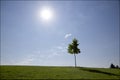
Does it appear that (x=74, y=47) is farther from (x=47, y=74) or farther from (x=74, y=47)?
(x=47, y=74)

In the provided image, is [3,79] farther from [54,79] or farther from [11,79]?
[54,79]

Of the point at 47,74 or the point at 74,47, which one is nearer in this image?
the point at 47,74

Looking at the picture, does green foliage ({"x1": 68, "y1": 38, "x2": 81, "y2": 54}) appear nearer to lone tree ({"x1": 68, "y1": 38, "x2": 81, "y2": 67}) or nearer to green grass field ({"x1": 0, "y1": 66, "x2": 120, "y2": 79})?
lone tree ({"x1": 68, "y1": 38, "x2": 81, "y2": 67})

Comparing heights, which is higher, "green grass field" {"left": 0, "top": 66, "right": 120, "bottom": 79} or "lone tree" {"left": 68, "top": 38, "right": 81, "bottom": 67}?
"lone tree" {"left": 68, "top": 38, "right": 81, "bottom": 67}

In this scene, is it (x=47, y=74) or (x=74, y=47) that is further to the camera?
(x=74, y=47)

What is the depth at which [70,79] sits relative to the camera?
23.8m

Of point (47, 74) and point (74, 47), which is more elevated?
point (74, 47)

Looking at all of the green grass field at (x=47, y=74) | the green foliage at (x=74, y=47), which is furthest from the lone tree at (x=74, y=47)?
the green grass field at (x=47, y=74)

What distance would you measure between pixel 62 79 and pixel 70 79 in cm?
146

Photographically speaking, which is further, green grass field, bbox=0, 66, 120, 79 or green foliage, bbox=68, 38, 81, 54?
green foliage, bbox=68, 38, 81, 54

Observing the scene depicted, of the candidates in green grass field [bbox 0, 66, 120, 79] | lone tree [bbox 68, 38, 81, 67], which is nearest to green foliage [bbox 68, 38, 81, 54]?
lone tree [bbox 68, 38, 81, 67]

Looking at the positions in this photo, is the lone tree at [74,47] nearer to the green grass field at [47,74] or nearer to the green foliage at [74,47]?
the green foliage at [74,47]

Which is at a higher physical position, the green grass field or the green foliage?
the green foliage

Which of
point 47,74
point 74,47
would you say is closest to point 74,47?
point 74,47
